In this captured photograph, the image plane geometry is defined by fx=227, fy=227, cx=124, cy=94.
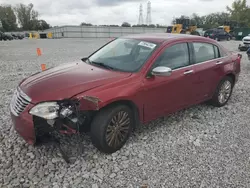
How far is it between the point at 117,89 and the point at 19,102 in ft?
4.27

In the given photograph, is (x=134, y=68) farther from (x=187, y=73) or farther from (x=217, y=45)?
(x=217, y=45)

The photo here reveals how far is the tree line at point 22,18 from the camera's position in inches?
3357

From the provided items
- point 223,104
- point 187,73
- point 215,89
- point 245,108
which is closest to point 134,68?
point 187,73

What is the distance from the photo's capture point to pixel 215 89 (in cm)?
474

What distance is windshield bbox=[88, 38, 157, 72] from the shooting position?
353 centimetres

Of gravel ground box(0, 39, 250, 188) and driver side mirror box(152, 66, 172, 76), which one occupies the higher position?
driver side mirror box(152, 66, 172, 76)

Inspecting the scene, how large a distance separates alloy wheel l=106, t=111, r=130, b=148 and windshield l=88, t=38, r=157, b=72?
732 mm

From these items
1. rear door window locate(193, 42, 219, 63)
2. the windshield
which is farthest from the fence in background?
the windshield

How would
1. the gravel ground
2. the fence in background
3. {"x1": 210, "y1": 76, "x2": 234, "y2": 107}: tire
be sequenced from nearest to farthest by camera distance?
1. the gravel ground
2. {"x1": 210, "y1": 76, "x2": 234, "y2": 107}: tire
3. the fence in background

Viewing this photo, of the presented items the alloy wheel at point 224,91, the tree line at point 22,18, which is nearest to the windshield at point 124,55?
the alloy wheel at point 224,91

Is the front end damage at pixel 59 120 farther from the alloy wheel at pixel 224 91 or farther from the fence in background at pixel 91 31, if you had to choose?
the fence in background at pixel 91 31

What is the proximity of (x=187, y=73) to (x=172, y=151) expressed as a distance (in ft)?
4.56

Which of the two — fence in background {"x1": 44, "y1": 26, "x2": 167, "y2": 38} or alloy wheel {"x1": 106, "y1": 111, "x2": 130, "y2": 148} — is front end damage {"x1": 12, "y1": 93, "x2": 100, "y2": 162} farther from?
fence in background {"x1": 44, "y1": 26, "x2": 167, "y2": 38}

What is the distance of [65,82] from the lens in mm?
3057
